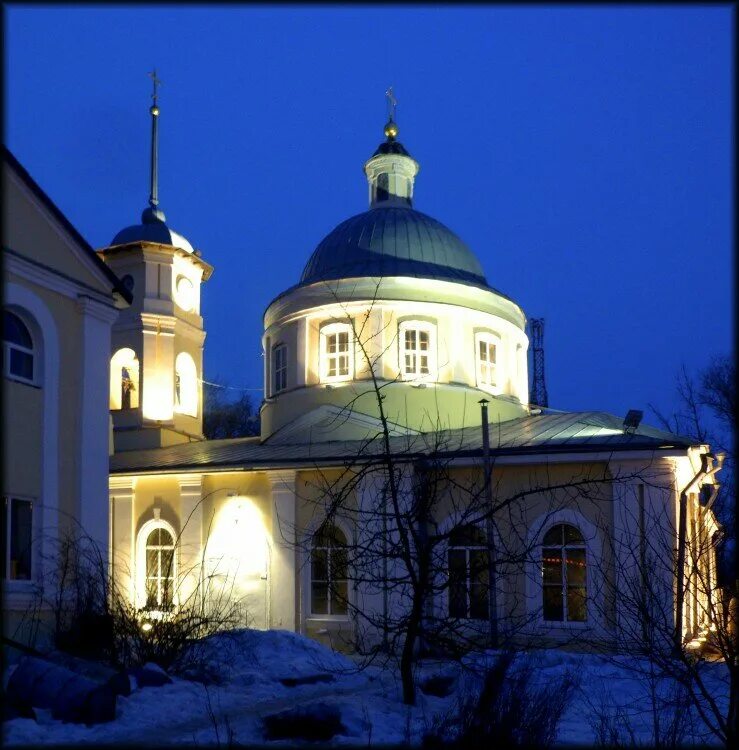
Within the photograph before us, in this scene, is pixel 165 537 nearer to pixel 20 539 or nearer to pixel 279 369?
pixel 279 369

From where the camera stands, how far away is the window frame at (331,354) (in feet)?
89.4

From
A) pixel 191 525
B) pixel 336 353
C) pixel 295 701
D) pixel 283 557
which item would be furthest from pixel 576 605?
pixel 295 701

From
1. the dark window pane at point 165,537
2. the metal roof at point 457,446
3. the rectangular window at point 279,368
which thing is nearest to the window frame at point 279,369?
the rectangular window at point 279,368

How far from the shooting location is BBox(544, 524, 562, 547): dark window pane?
71.4ft

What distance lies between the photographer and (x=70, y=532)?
640 inches

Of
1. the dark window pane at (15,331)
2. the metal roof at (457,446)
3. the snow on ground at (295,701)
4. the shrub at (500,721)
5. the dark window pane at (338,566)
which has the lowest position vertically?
the snow on ground at (295,701)

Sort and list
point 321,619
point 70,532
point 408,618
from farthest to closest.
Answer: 1. point 321,619
2. point 70,532
3. point 408,618

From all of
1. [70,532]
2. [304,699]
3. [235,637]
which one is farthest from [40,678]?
[70,532]

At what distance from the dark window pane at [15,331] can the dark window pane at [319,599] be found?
9331 millimetres

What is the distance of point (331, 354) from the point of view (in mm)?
27594

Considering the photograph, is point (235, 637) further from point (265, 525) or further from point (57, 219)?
point (265, 525)

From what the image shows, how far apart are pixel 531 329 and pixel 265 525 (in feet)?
95.4

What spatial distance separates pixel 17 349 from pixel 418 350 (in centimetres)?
1268

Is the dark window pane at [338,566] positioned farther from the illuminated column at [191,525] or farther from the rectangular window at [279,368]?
the rectangular window at [279,368]
